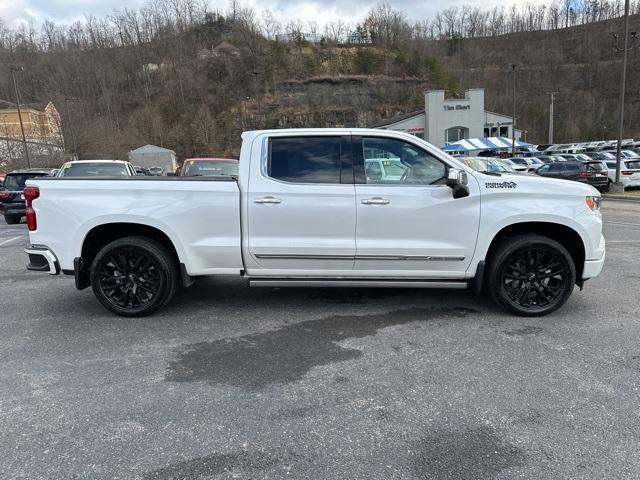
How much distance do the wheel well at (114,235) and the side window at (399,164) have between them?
7.47ft

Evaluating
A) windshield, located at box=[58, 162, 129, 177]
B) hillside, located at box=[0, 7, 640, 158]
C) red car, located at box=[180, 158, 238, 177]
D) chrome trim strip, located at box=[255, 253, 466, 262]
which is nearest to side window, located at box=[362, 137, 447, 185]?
chrome trim strip, located at box=[255, 253, 466, 262]

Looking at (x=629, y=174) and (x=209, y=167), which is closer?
(x=209, y=167)

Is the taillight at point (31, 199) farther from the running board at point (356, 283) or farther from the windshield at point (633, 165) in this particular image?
the windshield at point (633, 165)

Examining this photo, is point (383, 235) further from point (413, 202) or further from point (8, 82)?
point (8, 82)

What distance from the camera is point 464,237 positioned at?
487 centimetres

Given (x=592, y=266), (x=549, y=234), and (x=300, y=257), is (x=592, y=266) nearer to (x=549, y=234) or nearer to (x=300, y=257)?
(x=549, y=234)

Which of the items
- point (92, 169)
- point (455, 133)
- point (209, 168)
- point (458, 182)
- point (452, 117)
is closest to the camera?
point (458, 182)

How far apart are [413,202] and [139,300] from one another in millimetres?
3099

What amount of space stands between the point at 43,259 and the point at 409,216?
3.90 m

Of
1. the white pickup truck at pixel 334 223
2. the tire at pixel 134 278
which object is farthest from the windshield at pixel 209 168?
the tire at pixel 134 278

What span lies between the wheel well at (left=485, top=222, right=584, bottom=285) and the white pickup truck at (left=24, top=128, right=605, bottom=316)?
15 millimetres

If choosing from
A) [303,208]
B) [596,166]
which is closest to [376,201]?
[303,208]

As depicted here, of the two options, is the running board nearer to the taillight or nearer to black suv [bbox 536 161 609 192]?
the taillight

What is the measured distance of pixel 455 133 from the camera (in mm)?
60688
